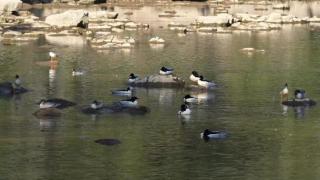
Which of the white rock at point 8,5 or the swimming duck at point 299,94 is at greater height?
the white rock at point 8,5

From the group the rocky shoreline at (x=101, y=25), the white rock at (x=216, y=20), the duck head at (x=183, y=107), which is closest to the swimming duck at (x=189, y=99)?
the duck head at (x=183, y=107)

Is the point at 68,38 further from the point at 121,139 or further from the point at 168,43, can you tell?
the point at 121,139

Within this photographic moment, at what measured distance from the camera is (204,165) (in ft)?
132

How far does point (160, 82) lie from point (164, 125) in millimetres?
12129

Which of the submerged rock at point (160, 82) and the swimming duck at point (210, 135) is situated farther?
the submerged rock at point (160, 82)

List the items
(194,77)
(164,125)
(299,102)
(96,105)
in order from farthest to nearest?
(194,77)
(299,102)
(96,105)
(164,125)

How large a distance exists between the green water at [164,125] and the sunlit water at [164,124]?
5 centimetres

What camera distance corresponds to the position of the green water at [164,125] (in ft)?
131

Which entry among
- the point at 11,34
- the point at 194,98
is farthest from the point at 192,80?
the point at 11,34

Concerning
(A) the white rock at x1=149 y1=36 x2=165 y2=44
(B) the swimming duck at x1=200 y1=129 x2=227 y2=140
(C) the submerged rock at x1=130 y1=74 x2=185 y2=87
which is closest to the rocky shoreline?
(A) the white rock at x1=149 y1=36 x2=165 y2=44

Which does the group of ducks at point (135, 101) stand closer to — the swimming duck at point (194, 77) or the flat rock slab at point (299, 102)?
the swimming duck at point (194, 77)

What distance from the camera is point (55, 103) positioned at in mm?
52750

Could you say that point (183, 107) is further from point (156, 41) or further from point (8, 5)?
point (8, 5)

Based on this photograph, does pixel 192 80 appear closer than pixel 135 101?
No
